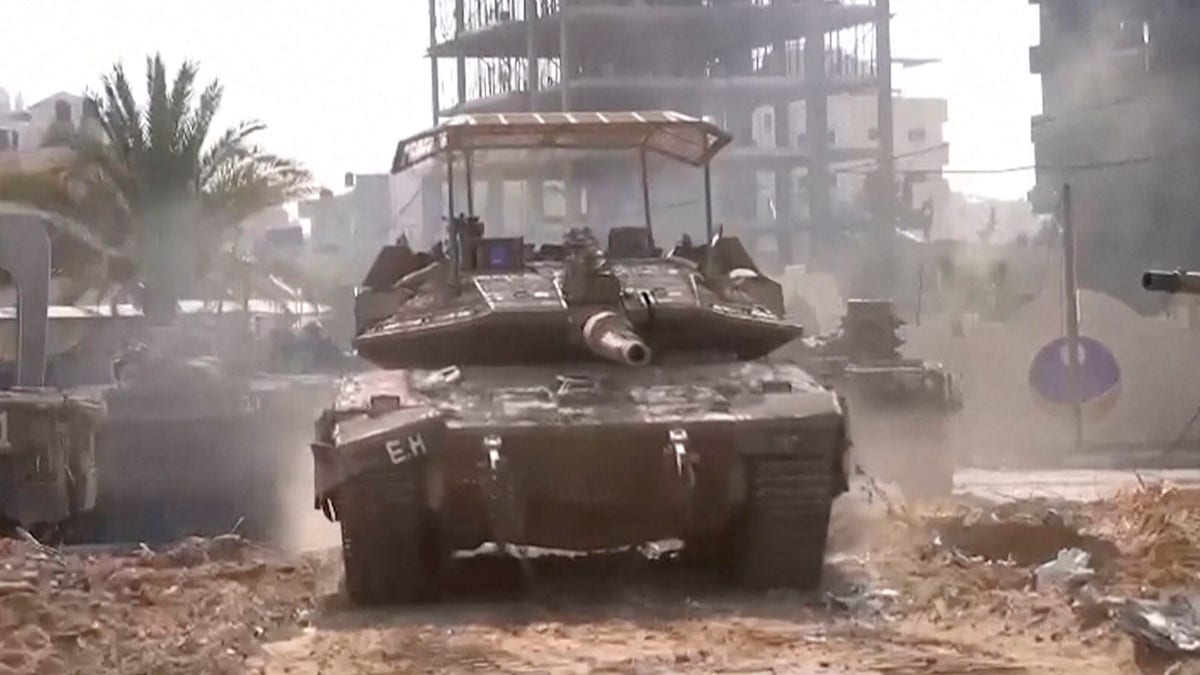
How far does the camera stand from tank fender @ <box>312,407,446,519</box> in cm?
884

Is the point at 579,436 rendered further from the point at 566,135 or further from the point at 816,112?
the point at 816,112

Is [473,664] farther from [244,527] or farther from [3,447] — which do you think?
[244,527]

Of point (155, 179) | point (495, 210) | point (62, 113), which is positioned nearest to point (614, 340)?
point (155, 179)

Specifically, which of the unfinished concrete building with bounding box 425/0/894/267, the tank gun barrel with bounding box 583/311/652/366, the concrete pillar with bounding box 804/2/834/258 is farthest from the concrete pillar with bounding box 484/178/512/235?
the tank gun barrel with bounding box 583/311/652/366

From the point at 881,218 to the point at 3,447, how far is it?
2904 centimetres

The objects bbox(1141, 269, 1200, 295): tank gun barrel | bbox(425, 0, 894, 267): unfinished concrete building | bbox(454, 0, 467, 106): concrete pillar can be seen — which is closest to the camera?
bbox(1141, 269, 1200, 295): tank gun barrel

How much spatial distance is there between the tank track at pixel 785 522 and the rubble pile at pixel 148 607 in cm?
208

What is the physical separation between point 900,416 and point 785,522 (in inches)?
236

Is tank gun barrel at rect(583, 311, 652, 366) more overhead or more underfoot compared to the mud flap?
more overhead

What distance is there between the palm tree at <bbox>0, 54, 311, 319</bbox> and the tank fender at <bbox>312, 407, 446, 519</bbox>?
13.0 m

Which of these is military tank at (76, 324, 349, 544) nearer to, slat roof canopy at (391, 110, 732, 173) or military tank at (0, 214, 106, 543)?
military tank at (0, 214, 106, 543)

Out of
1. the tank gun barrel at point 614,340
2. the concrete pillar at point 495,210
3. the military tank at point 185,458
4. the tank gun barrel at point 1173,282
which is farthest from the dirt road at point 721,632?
the concrete pillar at point 495,210

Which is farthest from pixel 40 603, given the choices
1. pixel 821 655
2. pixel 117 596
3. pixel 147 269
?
pixel 147 269

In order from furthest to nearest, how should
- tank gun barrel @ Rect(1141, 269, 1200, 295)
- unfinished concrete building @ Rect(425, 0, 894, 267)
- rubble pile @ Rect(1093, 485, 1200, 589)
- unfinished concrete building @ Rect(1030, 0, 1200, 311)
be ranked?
unfinished concrete building @ Rect(425, 0, 894, 267), unfinished concrete building @ Rect(1030, 0, 1200, 311), rubble pile @ Rect(1093, 485, 1200, 589), tank gun barrel @ Rect(1141, 269, 1200, 295)
